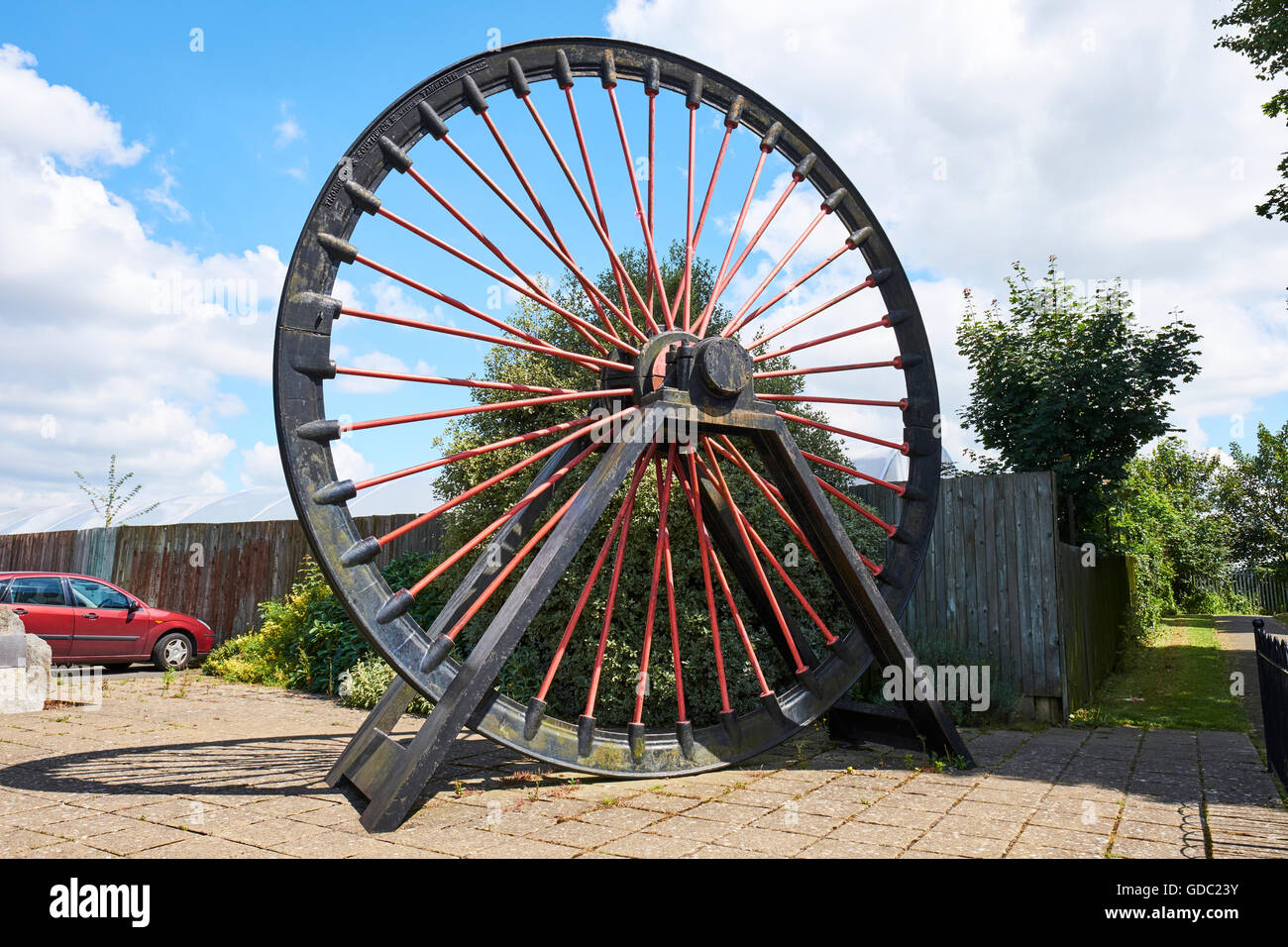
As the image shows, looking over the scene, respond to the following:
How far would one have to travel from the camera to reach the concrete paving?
3408mm

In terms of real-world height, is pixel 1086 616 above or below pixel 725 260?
below

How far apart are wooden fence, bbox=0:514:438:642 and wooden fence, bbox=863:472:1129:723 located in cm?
557

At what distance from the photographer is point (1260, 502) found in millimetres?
27391

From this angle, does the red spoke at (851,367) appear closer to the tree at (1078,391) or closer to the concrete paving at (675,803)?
the concrete paving at (675,803)

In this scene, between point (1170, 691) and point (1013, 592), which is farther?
point (1170, 691)

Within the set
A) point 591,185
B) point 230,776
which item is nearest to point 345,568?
point 230,776

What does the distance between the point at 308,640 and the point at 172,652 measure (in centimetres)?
290

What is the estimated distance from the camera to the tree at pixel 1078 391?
32.1 feet

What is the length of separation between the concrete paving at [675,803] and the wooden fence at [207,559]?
5036 mm

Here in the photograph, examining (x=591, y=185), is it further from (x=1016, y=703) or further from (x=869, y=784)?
(x=1016, y=703)

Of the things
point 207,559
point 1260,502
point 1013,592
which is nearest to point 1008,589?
point 1013,592

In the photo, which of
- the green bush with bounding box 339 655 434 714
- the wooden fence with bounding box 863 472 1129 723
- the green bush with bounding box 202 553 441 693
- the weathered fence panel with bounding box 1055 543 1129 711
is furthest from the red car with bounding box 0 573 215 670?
the weathered fence panel with bounding box 1055 543 1129 711

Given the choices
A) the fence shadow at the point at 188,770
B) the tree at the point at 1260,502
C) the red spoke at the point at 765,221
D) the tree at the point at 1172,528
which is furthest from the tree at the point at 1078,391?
the tree at the point at 1260,502

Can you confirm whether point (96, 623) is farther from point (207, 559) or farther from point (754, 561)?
point (754, 561)
